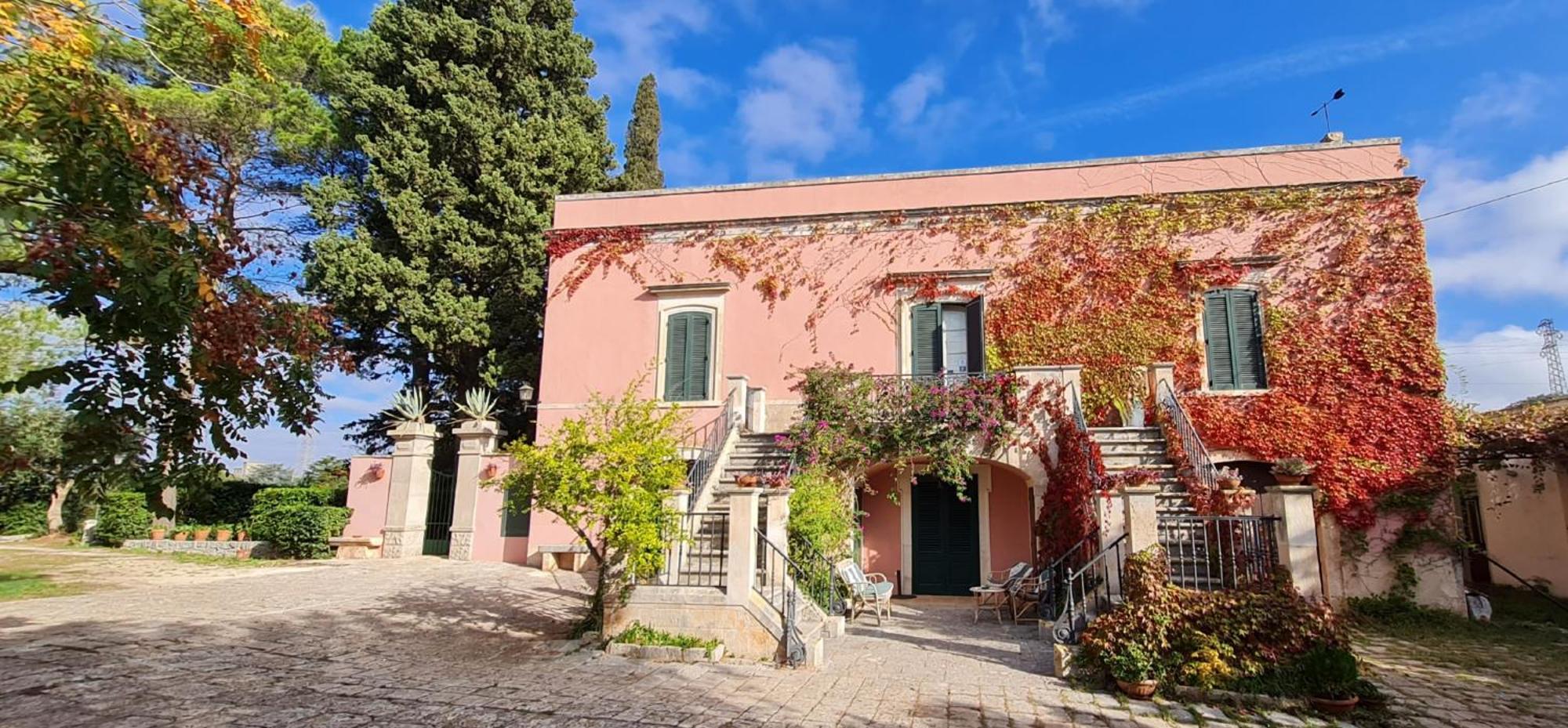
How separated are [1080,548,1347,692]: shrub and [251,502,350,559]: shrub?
45.9 feet

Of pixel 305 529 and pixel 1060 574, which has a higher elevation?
pixel 305 529

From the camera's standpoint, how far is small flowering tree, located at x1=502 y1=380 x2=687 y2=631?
727cm

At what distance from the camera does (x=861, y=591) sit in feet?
32.0

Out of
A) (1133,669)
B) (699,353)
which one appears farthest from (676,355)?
(1133,669)

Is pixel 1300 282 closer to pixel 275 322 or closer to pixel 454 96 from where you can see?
pixel 275 322

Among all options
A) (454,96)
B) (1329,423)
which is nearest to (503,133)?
(454,96)

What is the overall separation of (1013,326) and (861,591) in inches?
213

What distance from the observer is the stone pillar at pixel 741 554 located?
7.40 m

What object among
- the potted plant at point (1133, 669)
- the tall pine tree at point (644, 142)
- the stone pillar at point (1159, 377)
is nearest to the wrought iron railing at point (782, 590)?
the potted plant at point (1133, 669)

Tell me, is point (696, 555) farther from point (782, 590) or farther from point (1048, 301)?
point (1048, 301)

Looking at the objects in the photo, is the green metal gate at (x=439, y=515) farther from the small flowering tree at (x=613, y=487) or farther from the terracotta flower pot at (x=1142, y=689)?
the terracotta flower pot at (x=1142, y=689)

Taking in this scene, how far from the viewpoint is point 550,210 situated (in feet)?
60.0

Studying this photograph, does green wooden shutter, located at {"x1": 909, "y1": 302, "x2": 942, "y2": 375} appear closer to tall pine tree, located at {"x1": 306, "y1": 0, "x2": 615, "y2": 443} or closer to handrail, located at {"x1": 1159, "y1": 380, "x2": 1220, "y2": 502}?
handrail, located at {"x1": 1159, "y1": 380, "x2": 1220, "y2": 502}

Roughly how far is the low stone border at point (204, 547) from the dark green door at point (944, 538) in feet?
41.7
